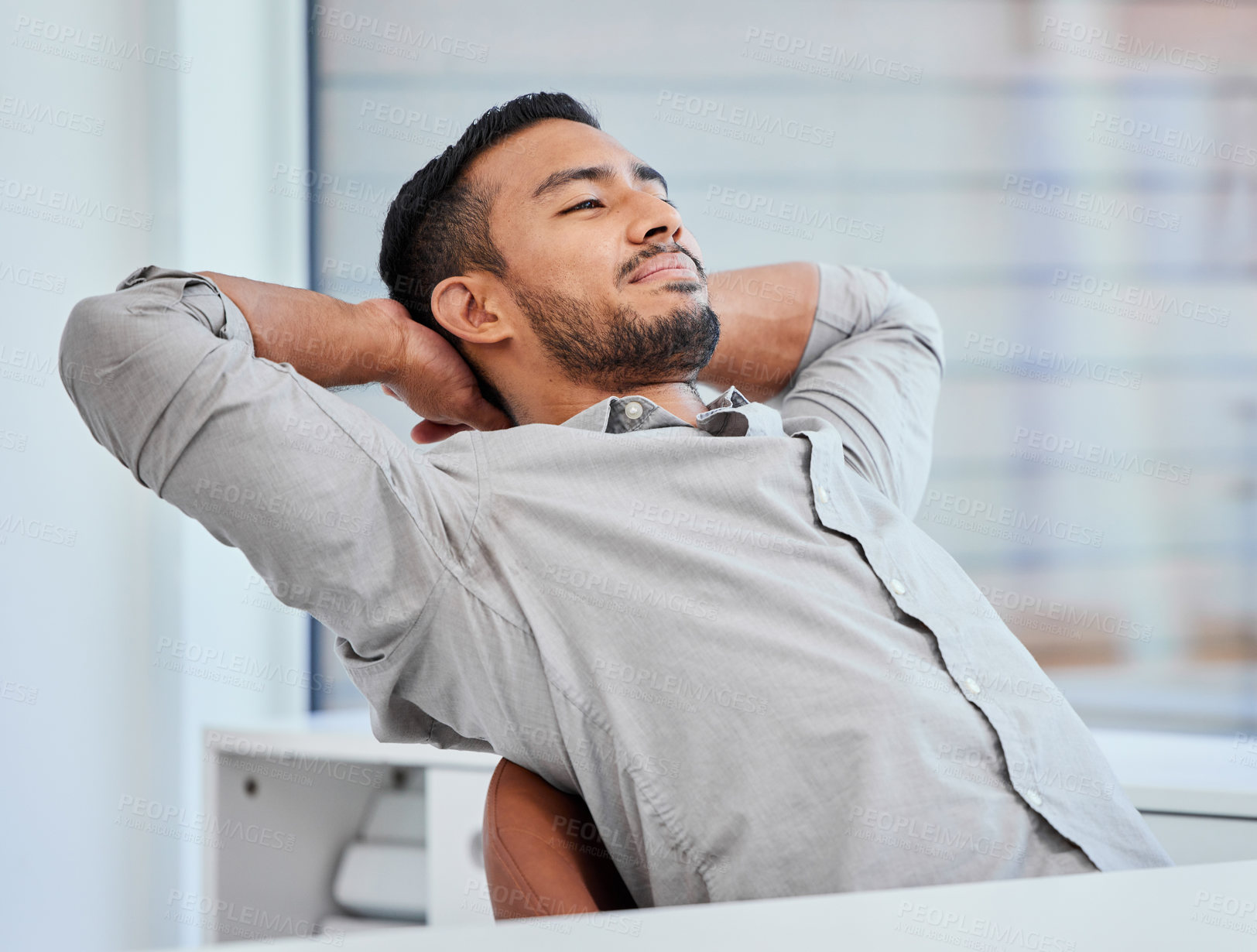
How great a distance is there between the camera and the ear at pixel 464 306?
1190mm

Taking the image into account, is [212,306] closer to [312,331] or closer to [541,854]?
[312,331]

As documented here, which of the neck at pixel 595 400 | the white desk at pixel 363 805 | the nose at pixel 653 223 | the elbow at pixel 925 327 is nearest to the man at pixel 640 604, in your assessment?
the neck at pixel 595 400

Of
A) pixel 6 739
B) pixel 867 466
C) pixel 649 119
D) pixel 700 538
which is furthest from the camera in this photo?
pixel 649 119

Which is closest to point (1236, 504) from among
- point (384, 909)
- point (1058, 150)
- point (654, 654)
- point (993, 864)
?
point (1058, 150)

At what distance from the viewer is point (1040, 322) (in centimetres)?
195

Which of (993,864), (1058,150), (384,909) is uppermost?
(1058,150)

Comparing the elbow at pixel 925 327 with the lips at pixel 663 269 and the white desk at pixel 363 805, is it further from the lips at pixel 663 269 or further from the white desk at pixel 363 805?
the white desk at pixel 363 805

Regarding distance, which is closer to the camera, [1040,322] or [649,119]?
[1040,322]

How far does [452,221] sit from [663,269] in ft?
0.99

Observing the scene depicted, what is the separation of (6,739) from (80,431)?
548 millimetres

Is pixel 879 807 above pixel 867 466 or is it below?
below

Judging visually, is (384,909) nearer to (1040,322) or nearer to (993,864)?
(993,864)

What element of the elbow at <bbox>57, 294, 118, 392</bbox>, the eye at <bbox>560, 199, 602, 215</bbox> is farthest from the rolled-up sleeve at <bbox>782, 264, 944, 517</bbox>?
the elbow at <bbox>57, 294, 118, 392</bbox>

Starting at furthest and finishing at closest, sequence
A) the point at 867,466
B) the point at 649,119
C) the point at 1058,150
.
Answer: the point at 649,119 → the point at 1058,150 → the point at 867,466
